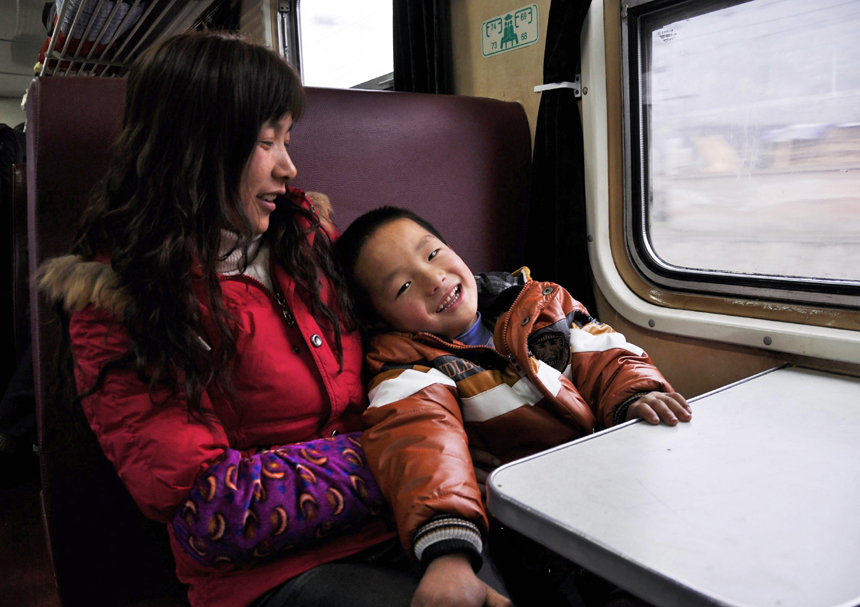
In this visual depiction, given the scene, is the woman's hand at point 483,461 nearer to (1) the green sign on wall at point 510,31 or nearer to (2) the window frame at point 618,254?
(2) the window frame at point 618,254

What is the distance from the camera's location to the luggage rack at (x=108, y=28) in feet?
12.1

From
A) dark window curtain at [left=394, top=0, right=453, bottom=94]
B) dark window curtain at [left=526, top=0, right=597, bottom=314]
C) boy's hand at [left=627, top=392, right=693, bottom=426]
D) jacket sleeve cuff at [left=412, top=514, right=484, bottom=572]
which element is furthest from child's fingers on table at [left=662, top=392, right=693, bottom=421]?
dark window curtain at [left=394, top=0, right=453, bottom=94]

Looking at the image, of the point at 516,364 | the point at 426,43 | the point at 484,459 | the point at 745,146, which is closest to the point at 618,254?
the point at 745,146

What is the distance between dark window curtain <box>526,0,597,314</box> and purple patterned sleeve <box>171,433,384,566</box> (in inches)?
41.3

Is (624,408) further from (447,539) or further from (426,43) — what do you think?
(426,43)

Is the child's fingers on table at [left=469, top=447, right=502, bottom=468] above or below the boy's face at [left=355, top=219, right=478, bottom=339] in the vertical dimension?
below

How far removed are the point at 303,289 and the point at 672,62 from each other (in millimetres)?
1200

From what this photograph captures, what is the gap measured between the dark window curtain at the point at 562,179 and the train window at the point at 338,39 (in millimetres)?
1300

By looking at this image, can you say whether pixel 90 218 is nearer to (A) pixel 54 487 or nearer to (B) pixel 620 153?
(A) pixel 54 487

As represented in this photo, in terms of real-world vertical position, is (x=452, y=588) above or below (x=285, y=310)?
below

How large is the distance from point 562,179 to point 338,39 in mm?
2116

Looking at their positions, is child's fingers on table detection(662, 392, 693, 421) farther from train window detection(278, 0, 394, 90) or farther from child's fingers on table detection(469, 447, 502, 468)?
train window detection(278, 0, 394, 90)

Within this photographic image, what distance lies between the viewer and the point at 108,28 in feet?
13.3

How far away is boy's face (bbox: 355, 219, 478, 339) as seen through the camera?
1.28 meters
